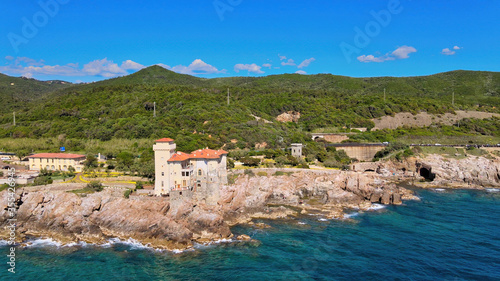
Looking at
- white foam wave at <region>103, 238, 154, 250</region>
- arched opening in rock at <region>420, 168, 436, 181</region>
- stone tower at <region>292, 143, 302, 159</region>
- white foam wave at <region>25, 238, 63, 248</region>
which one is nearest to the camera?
white foam wave at <region>103, 238, 154, 250</region>

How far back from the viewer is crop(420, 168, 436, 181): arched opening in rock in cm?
5734

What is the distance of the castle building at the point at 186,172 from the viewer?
36594mm

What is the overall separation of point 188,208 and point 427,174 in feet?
155

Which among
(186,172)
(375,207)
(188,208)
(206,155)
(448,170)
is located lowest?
(375,207)

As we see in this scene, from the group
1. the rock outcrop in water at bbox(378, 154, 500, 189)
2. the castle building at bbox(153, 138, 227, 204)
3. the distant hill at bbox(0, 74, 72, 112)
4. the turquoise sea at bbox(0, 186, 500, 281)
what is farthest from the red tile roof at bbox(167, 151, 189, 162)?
the distant hill at bbox(0, 74, 72, 112)

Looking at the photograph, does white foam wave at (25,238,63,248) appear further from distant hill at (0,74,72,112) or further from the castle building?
distant hill at (0,74,72,112)

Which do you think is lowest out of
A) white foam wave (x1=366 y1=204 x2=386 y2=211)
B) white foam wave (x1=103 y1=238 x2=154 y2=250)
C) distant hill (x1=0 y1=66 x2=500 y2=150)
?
white foam wave (x1=103 y1=238 x2=154 y2=250)

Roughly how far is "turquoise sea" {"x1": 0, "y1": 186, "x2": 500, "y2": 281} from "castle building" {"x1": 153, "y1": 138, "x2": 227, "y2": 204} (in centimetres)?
653

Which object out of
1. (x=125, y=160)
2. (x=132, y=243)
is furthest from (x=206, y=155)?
(x=125, y=160)

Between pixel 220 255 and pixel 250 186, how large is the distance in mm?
14651

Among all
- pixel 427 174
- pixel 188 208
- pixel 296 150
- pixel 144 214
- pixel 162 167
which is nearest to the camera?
pixel 144 214

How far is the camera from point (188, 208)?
33344mm

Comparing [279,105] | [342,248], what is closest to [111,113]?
[279,105]

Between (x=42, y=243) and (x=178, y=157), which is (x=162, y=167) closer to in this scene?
(x=178, y=157)
